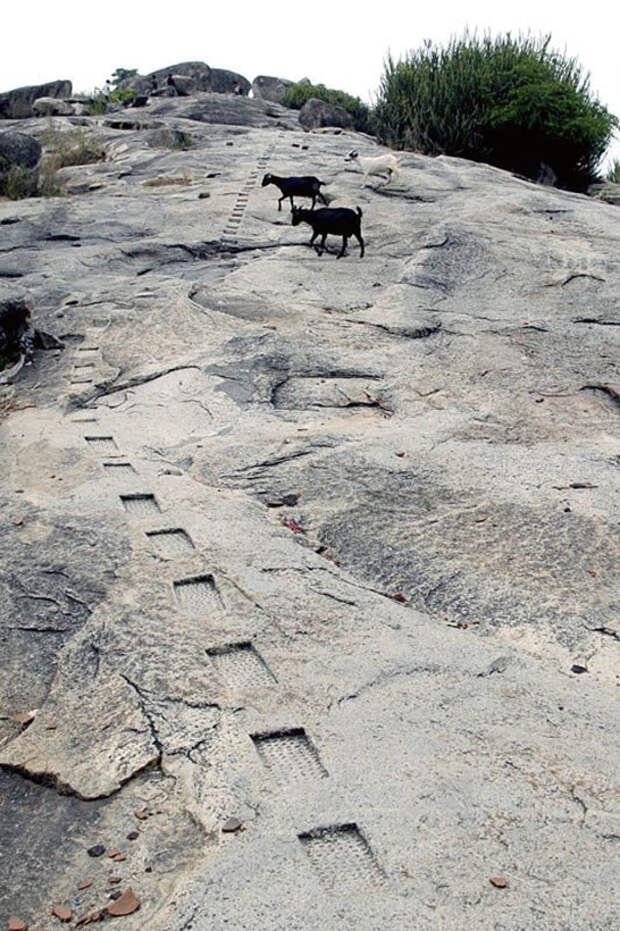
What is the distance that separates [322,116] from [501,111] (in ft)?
19.2

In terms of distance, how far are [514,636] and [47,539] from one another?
230 cm

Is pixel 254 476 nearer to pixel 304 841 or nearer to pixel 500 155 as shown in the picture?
pixel 304 841

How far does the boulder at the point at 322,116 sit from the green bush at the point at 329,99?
39.8 inches

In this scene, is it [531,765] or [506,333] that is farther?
[506,333]

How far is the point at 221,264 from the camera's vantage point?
34.2ft

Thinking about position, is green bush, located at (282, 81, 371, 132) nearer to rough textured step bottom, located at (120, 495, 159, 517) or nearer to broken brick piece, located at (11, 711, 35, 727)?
rough textured step bottom, located at (120, 495, 159, 517)

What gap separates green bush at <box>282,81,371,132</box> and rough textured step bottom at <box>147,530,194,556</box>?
2505 cm

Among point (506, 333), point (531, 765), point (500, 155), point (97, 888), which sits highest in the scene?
point (500, 155)

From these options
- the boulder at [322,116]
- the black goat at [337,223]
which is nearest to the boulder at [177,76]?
the boulder at [322,116]

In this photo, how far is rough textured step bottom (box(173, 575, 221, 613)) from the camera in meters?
4.02

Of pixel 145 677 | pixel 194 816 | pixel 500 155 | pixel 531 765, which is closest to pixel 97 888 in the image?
pixel 194 816

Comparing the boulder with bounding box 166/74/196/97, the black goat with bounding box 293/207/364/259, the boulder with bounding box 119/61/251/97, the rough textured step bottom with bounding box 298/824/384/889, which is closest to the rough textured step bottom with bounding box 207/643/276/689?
the rough textured step bottom with bounding box 298/824/384/889

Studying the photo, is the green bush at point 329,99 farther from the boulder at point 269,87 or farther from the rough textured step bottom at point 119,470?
the rough textured step bottom at point 119,470

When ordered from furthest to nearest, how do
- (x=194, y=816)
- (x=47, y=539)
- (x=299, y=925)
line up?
1. (x=47, y=539)
2. (x=194, y=816)
3. (x=299, y=925)
